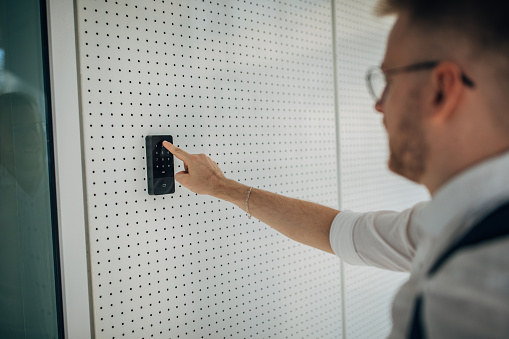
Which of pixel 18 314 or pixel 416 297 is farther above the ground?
pixel 416 297

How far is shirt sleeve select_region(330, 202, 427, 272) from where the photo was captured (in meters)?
1.20

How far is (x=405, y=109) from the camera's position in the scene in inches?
33.3

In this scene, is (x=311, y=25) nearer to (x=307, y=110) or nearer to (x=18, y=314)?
(x=307, y=110)

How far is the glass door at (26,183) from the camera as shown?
41.2 inches

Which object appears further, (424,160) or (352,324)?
(352,324)

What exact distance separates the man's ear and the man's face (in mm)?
33

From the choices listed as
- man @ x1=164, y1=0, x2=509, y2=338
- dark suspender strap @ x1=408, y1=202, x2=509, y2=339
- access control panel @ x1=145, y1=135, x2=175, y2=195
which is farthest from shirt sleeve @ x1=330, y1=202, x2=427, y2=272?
access control panel @ x1=145, y1=135, x2=175, y2=195

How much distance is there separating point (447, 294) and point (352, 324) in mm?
1680

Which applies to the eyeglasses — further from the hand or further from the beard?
the hand

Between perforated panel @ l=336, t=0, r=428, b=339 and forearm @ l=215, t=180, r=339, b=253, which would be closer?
forearm @ l=215, t=180, r=339, b=253

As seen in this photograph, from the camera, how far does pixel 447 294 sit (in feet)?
2.00

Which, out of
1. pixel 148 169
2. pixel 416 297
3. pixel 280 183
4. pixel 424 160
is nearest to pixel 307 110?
pixel 280 183

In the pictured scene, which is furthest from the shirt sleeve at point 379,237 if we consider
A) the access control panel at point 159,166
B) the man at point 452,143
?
the access control panel at point 159,166

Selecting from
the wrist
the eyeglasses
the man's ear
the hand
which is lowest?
the wrist
